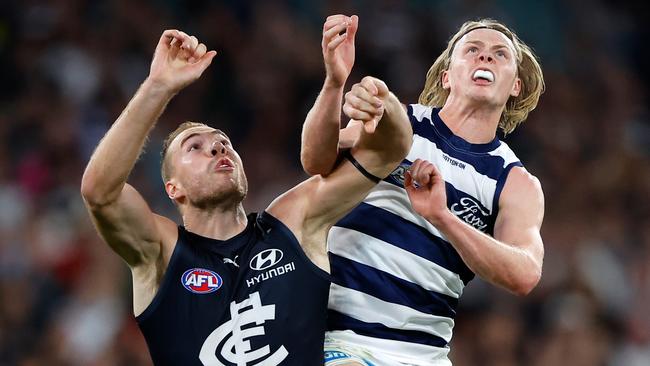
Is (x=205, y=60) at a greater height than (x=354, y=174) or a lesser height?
greater

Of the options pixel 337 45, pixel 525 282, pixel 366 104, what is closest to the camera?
pixel 366 104

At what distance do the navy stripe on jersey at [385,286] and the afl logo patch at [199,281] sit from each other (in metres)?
0.48

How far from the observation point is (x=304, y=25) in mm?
10008

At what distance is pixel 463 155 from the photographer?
4.68 metres

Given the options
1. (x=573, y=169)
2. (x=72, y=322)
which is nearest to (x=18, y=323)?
(x=72, y=322)

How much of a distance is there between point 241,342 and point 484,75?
142 cm

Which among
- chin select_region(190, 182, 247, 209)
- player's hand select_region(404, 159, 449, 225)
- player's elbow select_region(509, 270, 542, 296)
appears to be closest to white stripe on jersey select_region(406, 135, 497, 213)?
player's hand select_region(404, 159, 449, 225)

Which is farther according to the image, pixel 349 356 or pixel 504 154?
pixel 504 154

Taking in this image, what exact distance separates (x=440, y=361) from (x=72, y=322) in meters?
3.74

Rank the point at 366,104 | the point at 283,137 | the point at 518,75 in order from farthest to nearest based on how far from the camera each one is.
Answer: the point at 283,137
the point at 518,75
the point at 366,104

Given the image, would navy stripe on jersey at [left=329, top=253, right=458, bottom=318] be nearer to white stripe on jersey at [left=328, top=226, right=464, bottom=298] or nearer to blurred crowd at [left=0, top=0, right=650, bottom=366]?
white stripe on jersey at [left=328, top=226, right=464, bottom=298]

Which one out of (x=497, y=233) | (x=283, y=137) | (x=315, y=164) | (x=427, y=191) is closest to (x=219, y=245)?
(x=315, y=164)

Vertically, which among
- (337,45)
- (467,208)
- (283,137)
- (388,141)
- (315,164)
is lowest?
(283,137)

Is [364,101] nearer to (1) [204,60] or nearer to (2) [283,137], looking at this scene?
(1) [204,60]
